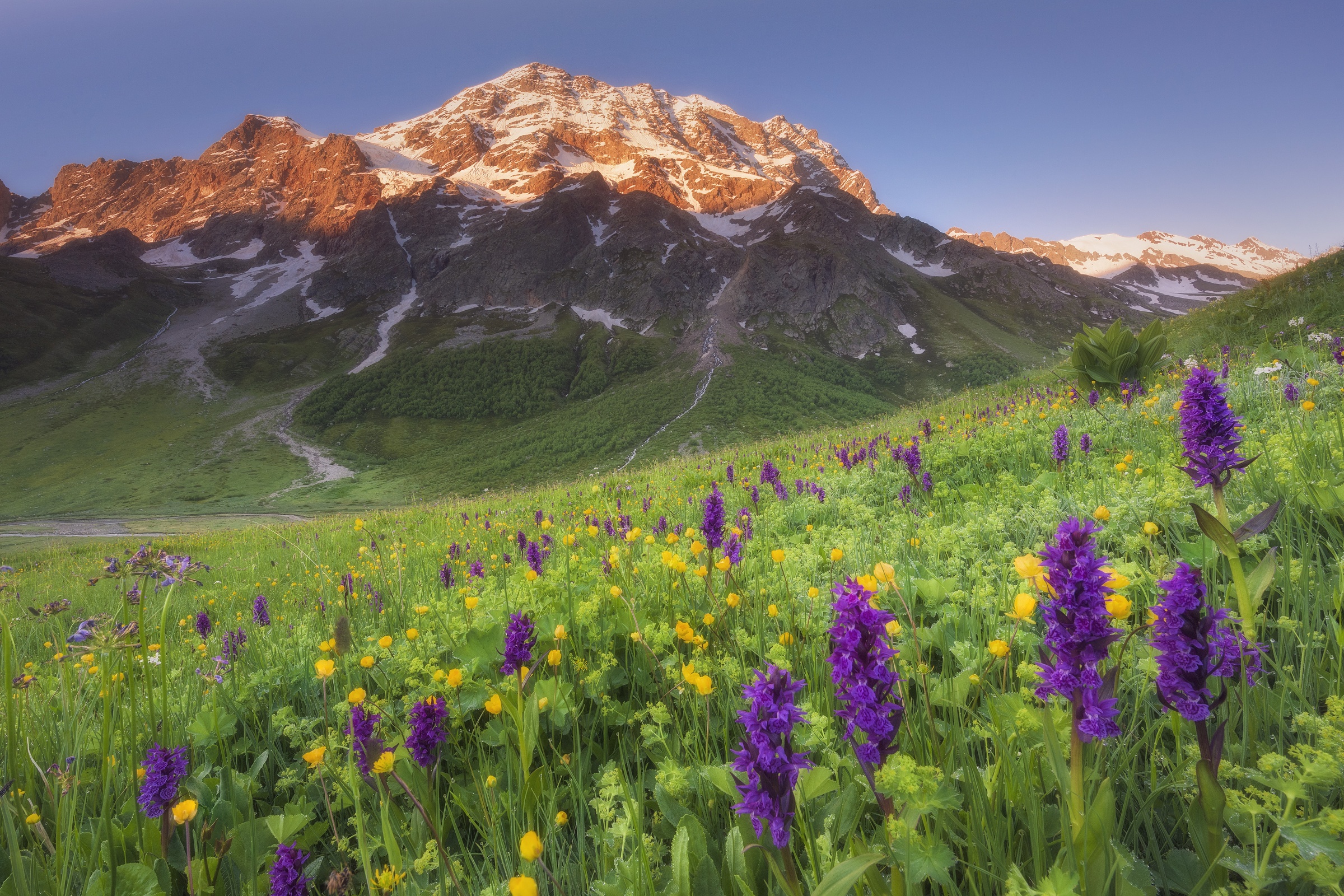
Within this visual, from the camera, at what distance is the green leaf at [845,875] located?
970mm

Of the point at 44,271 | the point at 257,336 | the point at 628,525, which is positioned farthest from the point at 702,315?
the point at 44,271

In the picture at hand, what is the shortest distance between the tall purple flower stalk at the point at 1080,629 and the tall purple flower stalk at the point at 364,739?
1.71 meters

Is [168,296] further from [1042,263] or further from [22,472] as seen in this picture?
[1042,263]

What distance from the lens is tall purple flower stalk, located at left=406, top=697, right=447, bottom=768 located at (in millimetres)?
1809

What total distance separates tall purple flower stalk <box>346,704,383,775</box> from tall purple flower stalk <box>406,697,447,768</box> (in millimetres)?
115

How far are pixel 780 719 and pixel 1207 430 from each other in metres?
1.90

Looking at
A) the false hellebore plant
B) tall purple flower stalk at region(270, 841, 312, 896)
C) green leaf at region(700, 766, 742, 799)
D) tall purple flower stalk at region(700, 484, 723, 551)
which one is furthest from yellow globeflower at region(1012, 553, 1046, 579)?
tall purple flower stalk at region(270, 841, 312, 896)

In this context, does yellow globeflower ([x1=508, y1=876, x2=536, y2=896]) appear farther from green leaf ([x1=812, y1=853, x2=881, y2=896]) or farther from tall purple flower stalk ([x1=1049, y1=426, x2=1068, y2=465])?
tall purple flower stalk ([x1=1049, y1=426, x2=1068, y2=465])

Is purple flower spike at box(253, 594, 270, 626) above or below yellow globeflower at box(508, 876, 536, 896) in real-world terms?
below

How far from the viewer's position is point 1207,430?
1925 millimetres

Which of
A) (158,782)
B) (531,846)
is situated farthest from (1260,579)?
(158,782)

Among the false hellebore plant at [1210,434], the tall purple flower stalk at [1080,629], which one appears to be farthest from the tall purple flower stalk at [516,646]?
the false hellebore plant at [1210,434]

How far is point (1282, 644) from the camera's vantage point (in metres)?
1.98

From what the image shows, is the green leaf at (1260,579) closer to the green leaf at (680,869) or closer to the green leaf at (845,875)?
the green leaf at (845,875)
